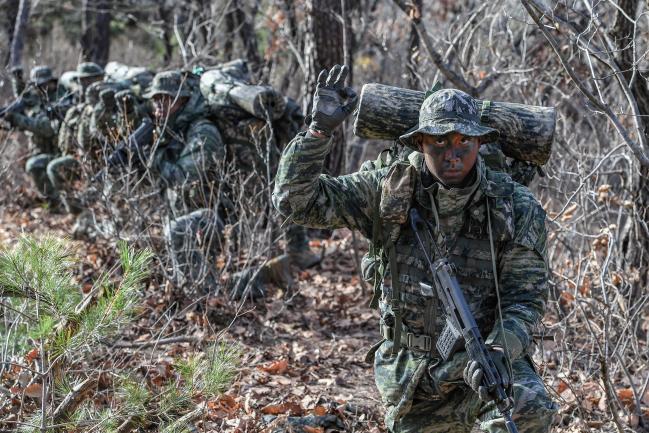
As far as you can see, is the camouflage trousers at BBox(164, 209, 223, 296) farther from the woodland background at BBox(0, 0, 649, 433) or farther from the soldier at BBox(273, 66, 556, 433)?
the soldier at BBox(273, 66, 556, 433)

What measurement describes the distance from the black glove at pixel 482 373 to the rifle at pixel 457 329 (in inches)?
0.6

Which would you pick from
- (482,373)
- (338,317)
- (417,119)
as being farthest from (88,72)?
(482,373)

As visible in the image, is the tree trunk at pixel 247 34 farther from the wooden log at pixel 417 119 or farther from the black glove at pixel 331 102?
the black glove at pixel 331 102

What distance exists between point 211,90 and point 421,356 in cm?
515

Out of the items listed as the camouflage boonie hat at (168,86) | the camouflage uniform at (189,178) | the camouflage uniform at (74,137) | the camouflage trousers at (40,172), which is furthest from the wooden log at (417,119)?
the camouflage trousers at (40,172)

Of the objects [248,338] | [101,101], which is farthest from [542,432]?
[101,101]

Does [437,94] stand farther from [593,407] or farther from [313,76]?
[313,76]

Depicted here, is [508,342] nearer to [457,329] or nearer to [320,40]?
[457,329]


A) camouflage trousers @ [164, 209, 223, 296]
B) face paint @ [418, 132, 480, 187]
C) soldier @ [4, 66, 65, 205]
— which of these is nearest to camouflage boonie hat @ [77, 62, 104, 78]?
soldier @ [4, 66, 65, 205]

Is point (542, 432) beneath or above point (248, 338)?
above

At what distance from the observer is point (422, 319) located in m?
3.66

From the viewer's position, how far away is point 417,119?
3734 millimetres

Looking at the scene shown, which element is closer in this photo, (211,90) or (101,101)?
(211,90)

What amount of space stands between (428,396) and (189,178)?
4.40 m
